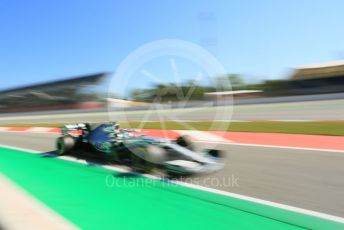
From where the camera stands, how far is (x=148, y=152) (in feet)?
22.1

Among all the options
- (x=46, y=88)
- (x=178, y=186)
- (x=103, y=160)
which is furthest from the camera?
(x=46, y=88)

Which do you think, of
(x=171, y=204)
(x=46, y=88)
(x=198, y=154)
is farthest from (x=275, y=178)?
(x=46, y=88)

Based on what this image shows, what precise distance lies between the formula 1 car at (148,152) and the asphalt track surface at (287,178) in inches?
11.5

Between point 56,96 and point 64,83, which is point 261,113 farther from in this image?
point 56,96

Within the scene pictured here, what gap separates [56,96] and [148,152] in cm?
4158

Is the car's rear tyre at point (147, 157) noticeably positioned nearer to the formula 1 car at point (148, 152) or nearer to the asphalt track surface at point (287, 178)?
the formula 1 car at point (148, 152)

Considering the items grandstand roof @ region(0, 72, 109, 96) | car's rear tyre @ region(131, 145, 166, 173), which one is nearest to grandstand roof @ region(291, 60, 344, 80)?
grandstand roof @ region(0, 72, 109, 96)

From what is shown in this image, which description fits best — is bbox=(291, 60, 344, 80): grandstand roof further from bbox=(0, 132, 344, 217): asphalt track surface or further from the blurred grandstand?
bbox=(0, 132, 344, 217): asphalt track surface

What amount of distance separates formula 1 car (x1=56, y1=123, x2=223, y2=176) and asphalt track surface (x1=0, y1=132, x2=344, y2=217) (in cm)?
29

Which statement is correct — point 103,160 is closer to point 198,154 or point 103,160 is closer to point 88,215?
point 198,154

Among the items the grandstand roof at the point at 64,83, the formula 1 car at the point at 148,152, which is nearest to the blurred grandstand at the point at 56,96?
the grandstand roof at the point at 64,83

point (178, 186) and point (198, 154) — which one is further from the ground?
point (198, 154)

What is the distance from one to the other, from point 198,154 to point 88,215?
101 inches

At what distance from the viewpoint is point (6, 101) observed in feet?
180
